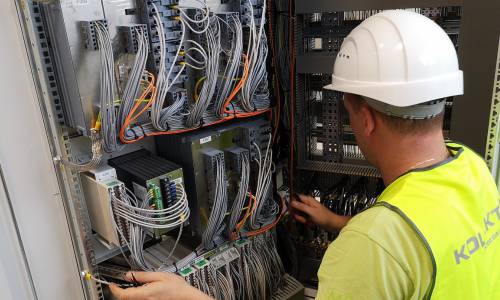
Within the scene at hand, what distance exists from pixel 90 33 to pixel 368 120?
2.80 ft

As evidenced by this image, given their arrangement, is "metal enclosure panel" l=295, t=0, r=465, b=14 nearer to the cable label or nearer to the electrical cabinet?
the electrical cabinet

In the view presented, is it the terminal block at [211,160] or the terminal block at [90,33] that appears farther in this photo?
the terminal block at [211,160]

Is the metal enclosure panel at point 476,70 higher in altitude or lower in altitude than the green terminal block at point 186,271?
higher

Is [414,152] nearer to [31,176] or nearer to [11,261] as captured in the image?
[31,176]

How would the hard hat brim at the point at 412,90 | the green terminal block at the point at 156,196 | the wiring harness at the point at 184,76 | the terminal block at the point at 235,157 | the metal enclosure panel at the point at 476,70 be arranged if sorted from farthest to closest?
the terminal block at the point at 235,157, the metal enclosure panel at the point at 476,70, the green terminal block at the point at 156,196, the wiring harness at the point at 184,76, the hard hat brim at the point at 412,90

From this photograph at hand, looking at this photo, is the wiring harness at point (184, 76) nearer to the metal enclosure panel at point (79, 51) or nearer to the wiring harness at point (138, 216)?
the metal enclosure panel at point (79, 51)

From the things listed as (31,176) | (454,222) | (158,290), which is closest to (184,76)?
(31,176)

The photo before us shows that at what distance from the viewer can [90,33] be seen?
1199 mm

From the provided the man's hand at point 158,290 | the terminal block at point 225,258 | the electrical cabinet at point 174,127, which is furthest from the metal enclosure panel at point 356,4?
the man's hand at point 158,290

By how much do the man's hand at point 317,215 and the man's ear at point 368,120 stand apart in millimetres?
708

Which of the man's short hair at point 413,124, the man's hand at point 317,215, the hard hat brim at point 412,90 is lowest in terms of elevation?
the man's hand at point 317,215

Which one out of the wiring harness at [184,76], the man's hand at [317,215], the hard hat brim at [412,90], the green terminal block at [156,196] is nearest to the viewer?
the hard hat brim at [412,90]

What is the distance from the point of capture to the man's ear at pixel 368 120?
1.10 metres

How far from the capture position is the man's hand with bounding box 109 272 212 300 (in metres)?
1.29
